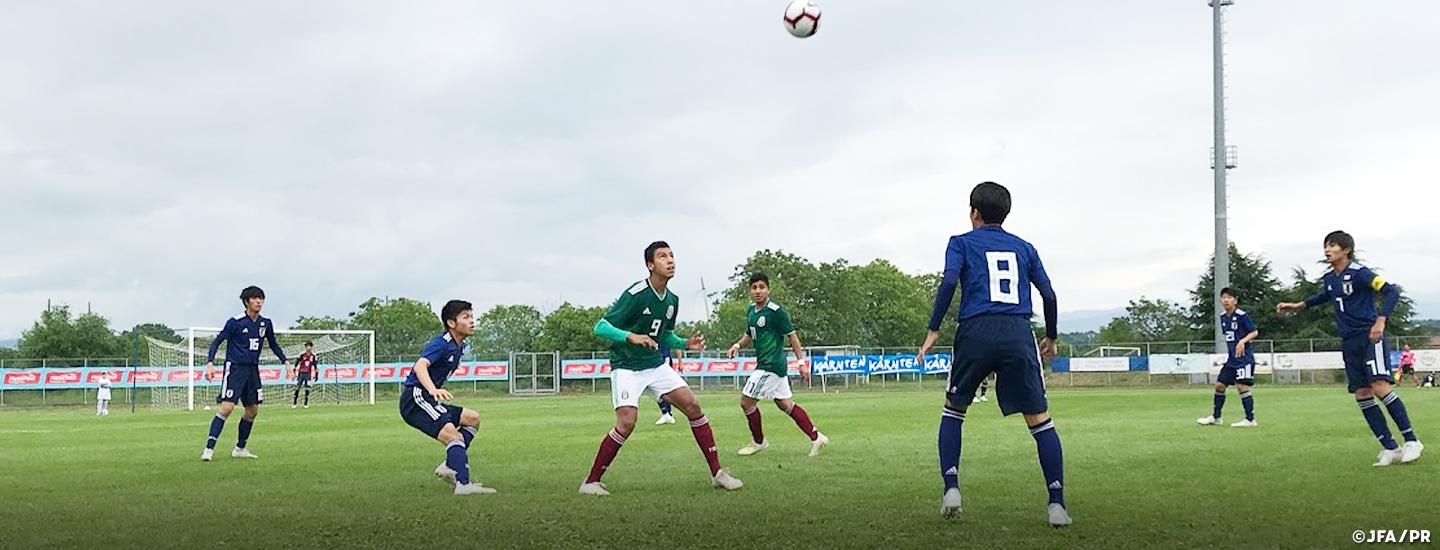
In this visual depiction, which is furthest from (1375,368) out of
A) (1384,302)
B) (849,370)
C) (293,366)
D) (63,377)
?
(63,377)

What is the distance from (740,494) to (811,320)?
255 ft

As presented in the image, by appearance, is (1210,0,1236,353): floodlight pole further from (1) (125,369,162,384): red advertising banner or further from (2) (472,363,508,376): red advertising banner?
(1) (125,369,162,384): red advertising banner

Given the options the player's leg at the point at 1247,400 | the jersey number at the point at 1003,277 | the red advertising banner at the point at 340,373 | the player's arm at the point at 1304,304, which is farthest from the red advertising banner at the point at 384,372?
the jersey number at the point at 1003,277

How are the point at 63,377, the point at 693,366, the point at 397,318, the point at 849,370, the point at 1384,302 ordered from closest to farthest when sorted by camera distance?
the point at 1384,302, the point at 63,377, the point at 849,370, the point at 693,366, the point at 397,318

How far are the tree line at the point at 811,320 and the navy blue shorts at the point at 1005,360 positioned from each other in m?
44.5

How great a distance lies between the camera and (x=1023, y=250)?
299 inches

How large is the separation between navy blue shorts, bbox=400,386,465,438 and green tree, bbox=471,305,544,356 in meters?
58.9

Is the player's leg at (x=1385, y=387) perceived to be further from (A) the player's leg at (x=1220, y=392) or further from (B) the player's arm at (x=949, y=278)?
(A) the player's leg at (x=1220, y=392)

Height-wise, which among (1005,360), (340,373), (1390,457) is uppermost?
(1005,360)

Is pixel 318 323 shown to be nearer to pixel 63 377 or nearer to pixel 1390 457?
pixel 63 377

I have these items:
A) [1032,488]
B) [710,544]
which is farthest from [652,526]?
[1032,488]

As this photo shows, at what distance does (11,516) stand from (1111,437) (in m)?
11.8

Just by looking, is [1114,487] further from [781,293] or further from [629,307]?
[781,293]

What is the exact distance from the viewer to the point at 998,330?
732cm
